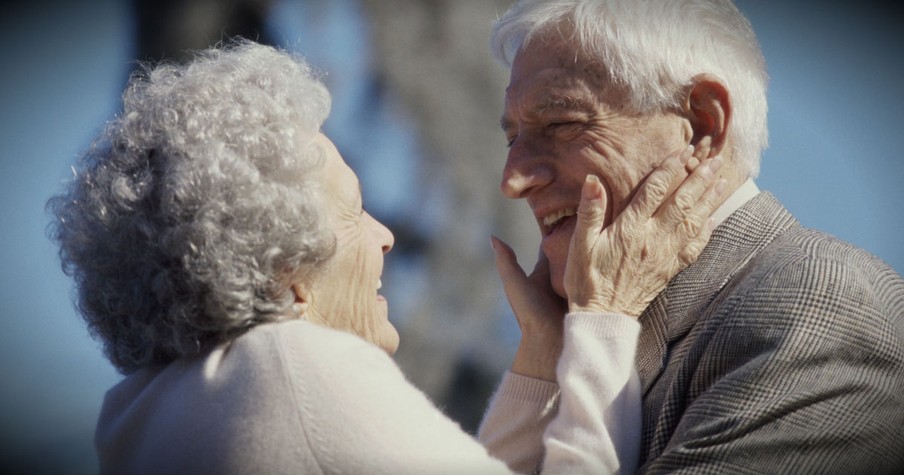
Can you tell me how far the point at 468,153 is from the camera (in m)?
4.65

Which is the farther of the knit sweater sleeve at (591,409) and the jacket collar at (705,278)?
the jacket collar at (705,278)

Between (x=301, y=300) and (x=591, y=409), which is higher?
(x=301, y=300)

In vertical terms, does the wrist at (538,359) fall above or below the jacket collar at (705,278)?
below

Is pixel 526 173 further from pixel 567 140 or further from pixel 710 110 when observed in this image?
pixel 710 110

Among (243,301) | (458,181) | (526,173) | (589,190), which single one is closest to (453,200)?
(458,181)

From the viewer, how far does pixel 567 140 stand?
8.64 ft

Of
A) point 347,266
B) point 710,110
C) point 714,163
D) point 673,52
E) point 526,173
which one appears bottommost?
point 347,266

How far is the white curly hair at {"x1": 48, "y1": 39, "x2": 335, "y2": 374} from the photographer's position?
1.78m

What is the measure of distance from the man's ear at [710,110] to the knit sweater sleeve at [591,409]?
0.59 metres

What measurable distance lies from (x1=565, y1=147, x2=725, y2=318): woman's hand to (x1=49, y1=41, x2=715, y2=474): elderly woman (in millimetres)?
191

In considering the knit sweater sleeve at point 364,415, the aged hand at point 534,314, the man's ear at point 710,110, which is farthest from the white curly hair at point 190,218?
the man's ear at point 710,110

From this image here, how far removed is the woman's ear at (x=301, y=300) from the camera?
1.94 m

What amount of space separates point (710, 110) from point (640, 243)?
457 mm

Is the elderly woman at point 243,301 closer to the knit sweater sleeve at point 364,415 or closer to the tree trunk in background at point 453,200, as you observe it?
the knit sweater sleeve at point 364,415
